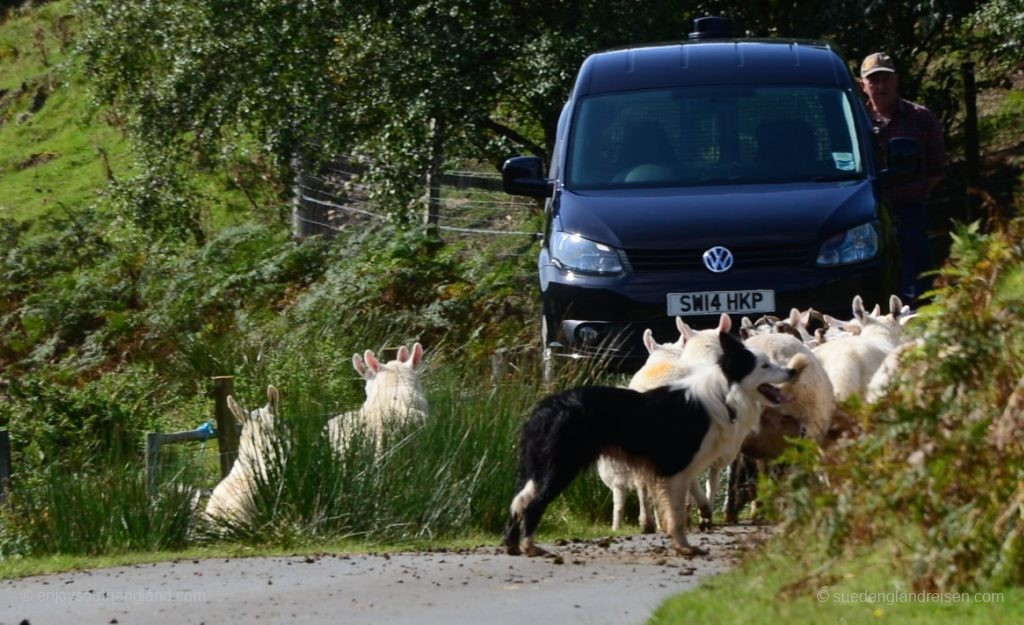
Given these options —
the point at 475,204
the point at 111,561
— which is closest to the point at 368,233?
the point at 475,204

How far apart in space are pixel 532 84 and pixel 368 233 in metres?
3.42

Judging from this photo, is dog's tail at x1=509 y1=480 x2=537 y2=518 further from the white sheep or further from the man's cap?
the man's cap

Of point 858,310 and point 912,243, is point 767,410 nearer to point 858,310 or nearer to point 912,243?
point 858,310

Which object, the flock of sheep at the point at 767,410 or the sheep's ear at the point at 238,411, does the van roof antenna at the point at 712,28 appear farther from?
the sheep's ear at the point at 238,411

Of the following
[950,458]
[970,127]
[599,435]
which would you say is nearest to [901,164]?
[599,435]

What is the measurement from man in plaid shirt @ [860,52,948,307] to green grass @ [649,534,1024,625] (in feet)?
25.2

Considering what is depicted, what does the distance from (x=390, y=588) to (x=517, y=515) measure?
1136 millimetres

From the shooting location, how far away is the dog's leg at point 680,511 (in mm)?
9391

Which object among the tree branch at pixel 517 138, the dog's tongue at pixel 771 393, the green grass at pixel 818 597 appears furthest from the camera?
the tree branch at pixel 517 138

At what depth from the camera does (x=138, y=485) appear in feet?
37.0

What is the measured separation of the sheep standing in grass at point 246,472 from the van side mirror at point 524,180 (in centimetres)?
289

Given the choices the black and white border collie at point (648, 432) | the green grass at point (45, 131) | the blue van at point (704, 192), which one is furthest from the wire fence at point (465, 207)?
the black and white border collie at point (648, 432)

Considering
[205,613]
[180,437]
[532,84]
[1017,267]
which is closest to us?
[1017,267]

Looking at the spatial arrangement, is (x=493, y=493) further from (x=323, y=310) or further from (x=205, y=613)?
(x=323, y=310)
